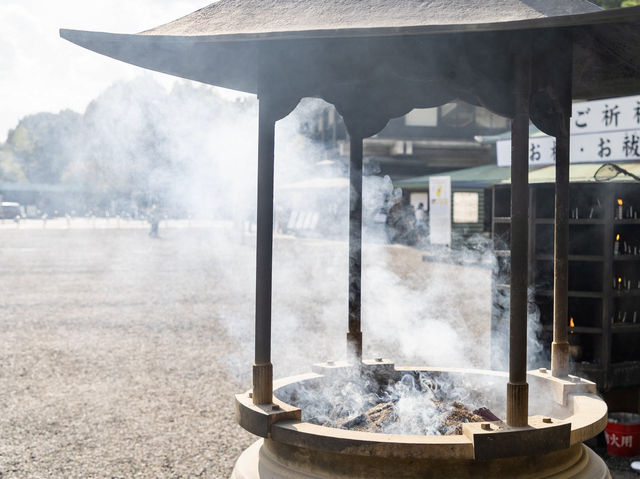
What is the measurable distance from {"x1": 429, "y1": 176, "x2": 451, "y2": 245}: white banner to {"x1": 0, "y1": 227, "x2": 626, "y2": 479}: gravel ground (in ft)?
3.32

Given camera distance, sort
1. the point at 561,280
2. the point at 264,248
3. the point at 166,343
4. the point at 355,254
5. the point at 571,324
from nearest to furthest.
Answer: the point at 264,248 < the point at 561,280 < the point at 355,254 < the point at 571,324 < the point at 166,343

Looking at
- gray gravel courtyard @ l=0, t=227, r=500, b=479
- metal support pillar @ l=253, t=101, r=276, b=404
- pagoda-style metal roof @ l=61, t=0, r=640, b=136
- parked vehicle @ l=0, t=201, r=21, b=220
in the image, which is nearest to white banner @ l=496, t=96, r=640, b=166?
gray gravel courtyard @ l=0, t=227, r=500, b=479

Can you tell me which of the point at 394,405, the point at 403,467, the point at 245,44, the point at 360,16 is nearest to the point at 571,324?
the point at 394,405

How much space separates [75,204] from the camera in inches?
2413

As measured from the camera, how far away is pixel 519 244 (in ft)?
7.57

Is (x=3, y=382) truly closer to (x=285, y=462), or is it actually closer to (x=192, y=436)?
(x=192, y=436)

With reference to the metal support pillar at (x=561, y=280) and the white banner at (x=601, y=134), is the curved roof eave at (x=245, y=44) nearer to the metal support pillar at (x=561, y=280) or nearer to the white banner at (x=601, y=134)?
the metal support pillar at (x=561, y=280)

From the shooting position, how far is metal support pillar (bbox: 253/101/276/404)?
8.46ft

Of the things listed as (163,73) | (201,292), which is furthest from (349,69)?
(201,292)

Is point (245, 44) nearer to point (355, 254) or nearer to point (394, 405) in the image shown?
point (355, 254)

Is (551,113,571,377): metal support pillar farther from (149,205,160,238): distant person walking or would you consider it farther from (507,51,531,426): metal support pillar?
(149,205,160,238): distant person walking

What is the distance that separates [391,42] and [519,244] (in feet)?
2.91

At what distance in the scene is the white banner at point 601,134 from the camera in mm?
8422

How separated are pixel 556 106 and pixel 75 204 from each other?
2487 inches
